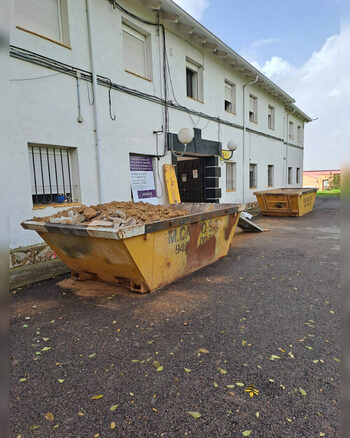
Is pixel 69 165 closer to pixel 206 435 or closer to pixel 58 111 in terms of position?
pixel 58 111

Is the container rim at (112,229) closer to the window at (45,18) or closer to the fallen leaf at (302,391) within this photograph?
the fallen leaf at (302,391)

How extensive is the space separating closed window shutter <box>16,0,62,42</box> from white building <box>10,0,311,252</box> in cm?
2

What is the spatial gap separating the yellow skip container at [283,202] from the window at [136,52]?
6.80 metres

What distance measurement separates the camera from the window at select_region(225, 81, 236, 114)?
38.0 feet

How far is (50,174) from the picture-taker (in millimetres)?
5449

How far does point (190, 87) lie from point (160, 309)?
8.43 metres

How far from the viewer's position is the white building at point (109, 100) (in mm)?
4902

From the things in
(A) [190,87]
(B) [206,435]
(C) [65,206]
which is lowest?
(B) [206,435]

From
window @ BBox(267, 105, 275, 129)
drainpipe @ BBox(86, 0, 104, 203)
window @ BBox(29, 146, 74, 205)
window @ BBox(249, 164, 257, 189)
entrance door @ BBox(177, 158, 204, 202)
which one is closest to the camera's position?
window @ BBox(29, 146, 74, 205)

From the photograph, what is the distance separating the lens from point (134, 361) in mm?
2510

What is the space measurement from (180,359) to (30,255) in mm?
3562

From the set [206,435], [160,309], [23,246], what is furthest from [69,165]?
[206,435]

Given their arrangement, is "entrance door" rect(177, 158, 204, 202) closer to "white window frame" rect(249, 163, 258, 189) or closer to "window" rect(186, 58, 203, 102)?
"window" rect(186, 58, 203, 102)

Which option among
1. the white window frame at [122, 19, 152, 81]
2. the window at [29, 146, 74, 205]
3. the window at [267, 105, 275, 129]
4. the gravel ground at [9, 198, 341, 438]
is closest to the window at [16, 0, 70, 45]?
the white window frame at [122, 19, 152, 81]
